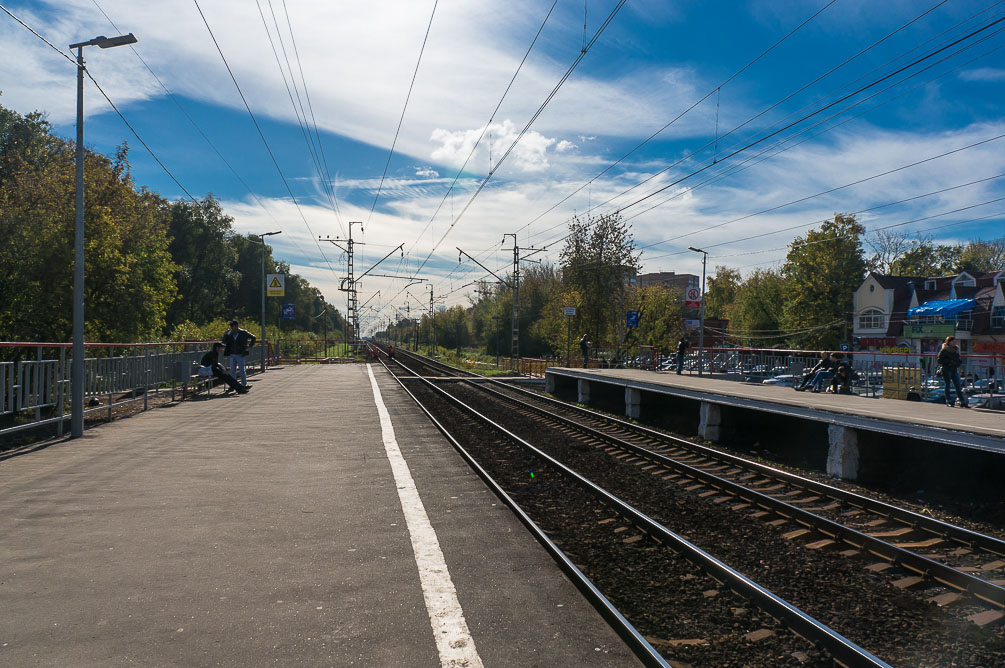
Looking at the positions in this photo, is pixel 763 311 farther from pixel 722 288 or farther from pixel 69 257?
pixel 69 257

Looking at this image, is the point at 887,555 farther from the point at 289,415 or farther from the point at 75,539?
the point at 289,415

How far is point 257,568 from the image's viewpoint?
4668mm

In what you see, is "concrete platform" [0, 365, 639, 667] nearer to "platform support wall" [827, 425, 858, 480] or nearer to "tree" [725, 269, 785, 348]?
"platform support wall" [827, 425, 858, 480]

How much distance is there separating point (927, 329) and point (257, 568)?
193 ft

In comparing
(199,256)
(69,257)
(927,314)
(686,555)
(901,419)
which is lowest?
(686,555)

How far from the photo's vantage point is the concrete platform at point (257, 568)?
→ 136 inches

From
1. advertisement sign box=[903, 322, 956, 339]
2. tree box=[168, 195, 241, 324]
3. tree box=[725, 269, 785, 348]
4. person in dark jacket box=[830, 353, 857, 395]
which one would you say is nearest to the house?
advertisement sign box=[903, 322, 956, 339]

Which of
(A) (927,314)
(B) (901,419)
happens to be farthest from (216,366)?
(A) (927,314)

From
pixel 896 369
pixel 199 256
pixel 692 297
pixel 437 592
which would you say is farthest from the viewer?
pixel 199 256

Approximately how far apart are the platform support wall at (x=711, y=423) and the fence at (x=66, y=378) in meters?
11.7

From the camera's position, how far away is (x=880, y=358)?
16.3 meters

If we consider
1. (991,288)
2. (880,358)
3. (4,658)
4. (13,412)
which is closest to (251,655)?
(4,658)

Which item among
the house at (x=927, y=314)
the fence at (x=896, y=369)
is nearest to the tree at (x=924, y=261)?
the house at (x=927, y=314)

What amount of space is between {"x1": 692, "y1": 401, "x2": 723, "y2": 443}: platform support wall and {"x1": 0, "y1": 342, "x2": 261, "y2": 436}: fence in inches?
460
